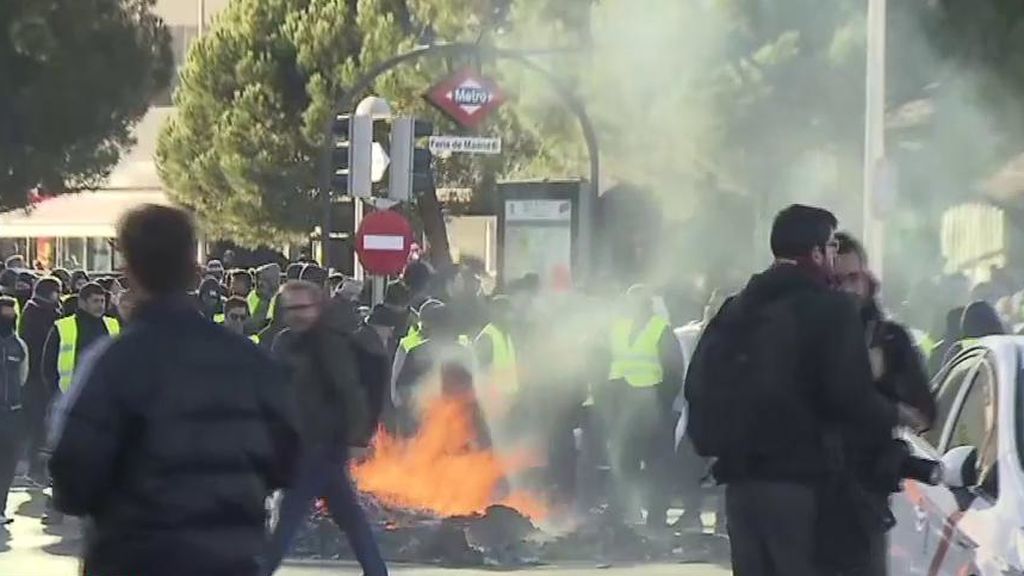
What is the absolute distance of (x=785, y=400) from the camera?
5.70 meters

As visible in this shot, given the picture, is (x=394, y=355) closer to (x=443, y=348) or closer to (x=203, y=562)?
(x=443, y=348)

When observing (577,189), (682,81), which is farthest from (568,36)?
(577,189)

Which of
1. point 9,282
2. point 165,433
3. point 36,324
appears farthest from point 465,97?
point 165,433

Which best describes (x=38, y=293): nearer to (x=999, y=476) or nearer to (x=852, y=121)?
(x=999, y=476)

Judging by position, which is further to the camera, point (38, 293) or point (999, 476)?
point (38, 293)

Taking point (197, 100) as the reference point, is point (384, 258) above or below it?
below

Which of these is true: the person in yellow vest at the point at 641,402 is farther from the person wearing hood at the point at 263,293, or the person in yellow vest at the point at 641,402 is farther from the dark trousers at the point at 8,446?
the dark trousers at the point at 8,446

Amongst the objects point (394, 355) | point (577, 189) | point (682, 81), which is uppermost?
point (682, 81)

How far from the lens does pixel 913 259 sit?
24484mm

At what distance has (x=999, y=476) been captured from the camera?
20.3ft

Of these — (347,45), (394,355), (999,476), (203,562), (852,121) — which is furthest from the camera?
(347,45)

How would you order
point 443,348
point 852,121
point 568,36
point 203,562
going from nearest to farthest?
point 203,562
point 443,348
point 852,121
point 568,36

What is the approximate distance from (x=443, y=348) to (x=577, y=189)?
20.4ft

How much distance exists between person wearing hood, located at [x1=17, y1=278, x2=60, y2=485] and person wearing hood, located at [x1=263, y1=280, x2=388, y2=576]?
209 inches
